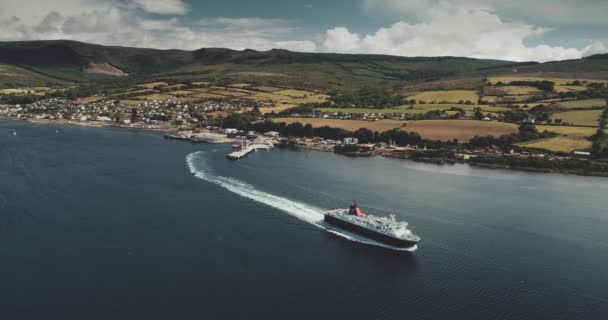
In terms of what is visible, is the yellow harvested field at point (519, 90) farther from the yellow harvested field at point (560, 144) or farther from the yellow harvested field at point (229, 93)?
the yellow harvested field at point (229, 93)

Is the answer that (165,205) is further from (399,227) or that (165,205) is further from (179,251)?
(399,227)

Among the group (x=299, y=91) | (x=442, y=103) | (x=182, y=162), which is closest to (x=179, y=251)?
(x=182, y=162)

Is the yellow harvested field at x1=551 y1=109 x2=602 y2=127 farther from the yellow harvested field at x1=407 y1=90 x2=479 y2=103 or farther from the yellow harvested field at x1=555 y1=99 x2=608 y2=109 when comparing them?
the yellow harvested field at x1=407 y1=90 x2=479 y2=103

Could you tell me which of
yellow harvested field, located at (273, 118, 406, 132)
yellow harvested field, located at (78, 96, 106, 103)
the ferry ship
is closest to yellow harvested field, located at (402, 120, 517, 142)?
yellow harvested field, located at (273, 118, 406, 132)

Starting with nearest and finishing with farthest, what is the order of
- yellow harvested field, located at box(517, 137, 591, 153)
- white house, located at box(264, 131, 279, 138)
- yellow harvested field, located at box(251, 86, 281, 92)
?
yellow harvested field, located at box(517, 137, 591, 153), white house, located at box(264, 131, 279, 138), yellow harvested field, located at box(251, 86, 281, 92)

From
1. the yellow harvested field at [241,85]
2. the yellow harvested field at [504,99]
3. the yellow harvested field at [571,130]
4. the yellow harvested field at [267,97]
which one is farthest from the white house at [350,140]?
the yellow harvested field at [241,85]

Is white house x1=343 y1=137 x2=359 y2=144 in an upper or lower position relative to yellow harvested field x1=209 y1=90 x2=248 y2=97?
lower

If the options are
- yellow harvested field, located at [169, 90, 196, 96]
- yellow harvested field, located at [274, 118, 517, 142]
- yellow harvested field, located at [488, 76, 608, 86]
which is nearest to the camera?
yellow harvested field, located at [274, 118, 517, 142]

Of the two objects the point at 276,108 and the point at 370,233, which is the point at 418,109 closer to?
the point at 276,108
